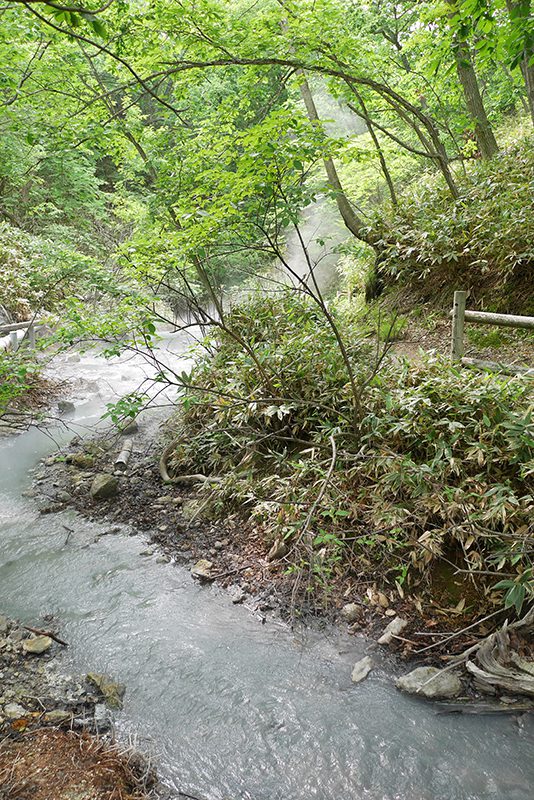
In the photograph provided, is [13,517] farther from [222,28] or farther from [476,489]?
[222,28]

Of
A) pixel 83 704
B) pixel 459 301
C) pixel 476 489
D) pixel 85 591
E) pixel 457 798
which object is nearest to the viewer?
pixel 457 798

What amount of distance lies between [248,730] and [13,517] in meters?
4.22

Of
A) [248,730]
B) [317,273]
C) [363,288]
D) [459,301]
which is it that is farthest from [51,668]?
[317,273]

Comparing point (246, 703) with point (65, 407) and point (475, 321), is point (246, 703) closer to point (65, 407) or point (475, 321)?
point (475, 321)

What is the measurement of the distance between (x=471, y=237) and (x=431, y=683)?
6592mm

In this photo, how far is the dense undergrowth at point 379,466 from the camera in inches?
148

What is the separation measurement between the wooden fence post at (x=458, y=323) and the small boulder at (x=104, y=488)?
4770 millimetres

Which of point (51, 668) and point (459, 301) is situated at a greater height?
point (459, 301)

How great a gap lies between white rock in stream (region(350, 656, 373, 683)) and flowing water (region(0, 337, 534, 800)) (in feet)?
0.14

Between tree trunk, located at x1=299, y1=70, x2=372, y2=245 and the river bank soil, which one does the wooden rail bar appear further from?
the river bank soil


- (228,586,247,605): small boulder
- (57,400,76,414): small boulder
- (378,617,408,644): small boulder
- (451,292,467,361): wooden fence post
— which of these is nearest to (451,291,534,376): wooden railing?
(451,292,467,361): wooden fence post

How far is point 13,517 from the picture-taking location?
5.86 meters

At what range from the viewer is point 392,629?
365 cm

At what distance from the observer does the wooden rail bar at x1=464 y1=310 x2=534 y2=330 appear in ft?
17.0
